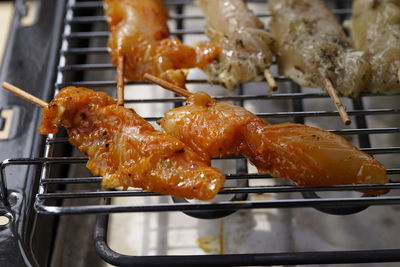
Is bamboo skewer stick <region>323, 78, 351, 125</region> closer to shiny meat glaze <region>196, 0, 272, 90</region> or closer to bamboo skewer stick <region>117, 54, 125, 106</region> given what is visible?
shiny meat glaze <region>196, 0, 272, 90</region>

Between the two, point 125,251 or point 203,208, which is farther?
point 125,251

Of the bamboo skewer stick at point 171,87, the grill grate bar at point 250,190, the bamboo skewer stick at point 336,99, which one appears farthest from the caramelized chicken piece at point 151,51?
the grill grate bar at point 250,190

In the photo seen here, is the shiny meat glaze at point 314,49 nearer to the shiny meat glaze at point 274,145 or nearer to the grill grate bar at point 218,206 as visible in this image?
the shiny meat glaze at point 274,145

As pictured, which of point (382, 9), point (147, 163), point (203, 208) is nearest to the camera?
point (203, 208)

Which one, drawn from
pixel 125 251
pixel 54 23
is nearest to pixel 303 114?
pixel 125 251

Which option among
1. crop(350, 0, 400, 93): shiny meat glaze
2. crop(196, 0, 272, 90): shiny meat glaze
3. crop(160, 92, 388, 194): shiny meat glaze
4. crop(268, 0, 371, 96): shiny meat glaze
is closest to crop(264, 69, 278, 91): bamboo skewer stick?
crop(196, 0, 272, 90): shiny meat glaze

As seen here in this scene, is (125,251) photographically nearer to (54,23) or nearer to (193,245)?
(193,245)

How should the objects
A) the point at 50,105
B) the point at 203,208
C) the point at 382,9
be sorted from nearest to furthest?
the point at 203,208 < the point at 50,105 < the point at 382,9
